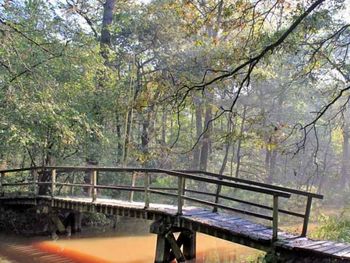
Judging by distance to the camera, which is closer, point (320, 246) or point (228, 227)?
point (320, 246)

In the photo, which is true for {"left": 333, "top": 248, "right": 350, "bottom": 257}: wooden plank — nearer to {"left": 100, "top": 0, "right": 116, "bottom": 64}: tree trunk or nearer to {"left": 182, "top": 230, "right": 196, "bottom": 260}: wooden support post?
{"left": 182, "top": 230, "right": 196, "bottom": 260}: wooden support post

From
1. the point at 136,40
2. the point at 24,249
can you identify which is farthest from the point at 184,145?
the point at 24,249

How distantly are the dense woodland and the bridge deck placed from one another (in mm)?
1462

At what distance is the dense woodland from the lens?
8031 millimetres

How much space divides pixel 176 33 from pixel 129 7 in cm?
246

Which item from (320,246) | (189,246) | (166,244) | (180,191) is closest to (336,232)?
(189,246)

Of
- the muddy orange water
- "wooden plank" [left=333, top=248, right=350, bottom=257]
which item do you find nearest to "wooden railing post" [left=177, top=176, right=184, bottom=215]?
the muddy orange water

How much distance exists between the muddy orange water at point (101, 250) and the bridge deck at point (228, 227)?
1.22 meters

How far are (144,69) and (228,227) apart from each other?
14.5 metres

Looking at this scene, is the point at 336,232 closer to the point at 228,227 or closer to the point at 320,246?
the point at 228,227

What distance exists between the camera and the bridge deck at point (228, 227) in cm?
680

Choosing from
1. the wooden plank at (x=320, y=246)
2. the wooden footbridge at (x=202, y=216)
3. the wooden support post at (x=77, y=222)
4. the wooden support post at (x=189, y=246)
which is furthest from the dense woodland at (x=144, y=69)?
the wooden support post at (x=77, y=222)

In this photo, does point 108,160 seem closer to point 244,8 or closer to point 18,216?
point 18,216

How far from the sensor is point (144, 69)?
2166 centimetres
